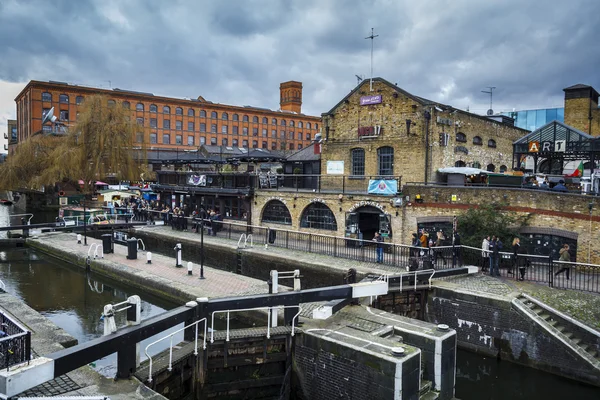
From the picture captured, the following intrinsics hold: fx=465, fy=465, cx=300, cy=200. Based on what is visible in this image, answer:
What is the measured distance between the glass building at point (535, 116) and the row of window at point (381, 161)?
29745mm

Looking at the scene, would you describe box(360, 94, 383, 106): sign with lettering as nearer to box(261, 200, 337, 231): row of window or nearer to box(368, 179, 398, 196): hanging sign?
box(368, 179, 398, 196): hanging sign

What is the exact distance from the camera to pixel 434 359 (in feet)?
30.9

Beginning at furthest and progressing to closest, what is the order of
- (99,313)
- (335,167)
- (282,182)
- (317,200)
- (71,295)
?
(282,182) < (335,167) < (317,200) < (71,295) < (99,313)

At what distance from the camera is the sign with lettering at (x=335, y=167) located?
26.8 metres

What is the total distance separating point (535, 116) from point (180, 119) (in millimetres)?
50360

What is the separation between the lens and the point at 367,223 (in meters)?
22.7

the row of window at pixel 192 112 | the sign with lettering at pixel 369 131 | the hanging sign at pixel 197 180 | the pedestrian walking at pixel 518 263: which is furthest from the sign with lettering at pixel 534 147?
the row of window at pixel 192 112

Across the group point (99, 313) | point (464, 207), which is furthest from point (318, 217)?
point (99, 313)

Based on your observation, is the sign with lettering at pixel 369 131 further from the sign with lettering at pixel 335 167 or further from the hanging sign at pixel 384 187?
the hanging sign at pixel 384 187

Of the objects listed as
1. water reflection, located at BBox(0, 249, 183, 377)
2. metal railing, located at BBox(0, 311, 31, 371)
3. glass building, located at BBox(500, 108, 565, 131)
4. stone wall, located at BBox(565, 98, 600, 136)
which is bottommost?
water reflection, located at BBox(0, 249, 183, 377)

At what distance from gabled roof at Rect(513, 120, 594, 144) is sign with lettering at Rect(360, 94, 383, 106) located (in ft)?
25.7

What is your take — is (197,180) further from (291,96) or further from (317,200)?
(291,96)

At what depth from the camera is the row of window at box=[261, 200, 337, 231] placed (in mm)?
23438

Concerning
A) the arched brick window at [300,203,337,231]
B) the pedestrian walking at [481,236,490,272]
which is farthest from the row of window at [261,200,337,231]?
the pedestrian walking at [481,236,490,272]
